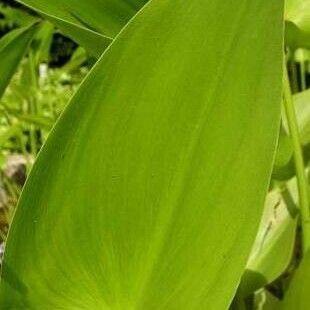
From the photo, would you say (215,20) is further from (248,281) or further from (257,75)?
(248,281)

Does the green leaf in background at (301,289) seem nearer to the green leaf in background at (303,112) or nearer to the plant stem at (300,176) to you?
the plant stem at (300,176)

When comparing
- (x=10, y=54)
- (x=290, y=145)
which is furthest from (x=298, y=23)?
(x=10, y=54)

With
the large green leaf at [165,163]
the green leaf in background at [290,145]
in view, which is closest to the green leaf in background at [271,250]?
the green leaf in background at [290,145]

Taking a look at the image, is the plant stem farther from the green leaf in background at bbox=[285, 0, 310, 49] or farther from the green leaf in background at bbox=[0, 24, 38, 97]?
the green leaf in background at bbox=[0, 24, 38, 97]

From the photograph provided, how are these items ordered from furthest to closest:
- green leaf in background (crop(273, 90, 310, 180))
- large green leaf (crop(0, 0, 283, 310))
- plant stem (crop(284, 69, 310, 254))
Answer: green leaf in background (crop(273, 90, 310, 180)) → plant stem (crop(284, 69, 310, 254)) → large green leaf (crop(0, 0, 283, 310))

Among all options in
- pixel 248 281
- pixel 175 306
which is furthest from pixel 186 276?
pixel 248 281

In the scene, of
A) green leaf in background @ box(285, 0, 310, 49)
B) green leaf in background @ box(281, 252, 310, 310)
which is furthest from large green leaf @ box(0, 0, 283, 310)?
green leaf in background @ box(285, 0, 310, 49)
